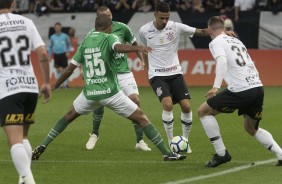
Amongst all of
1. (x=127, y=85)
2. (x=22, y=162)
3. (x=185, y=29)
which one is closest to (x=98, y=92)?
(x=127, y=85)

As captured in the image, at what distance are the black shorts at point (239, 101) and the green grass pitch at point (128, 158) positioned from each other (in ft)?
2.75

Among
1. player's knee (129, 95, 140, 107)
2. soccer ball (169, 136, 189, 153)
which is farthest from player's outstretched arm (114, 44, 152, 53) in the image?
player's knee (129, 95, 140, 107)

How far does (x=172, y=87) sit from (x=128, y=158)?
5.87 ft

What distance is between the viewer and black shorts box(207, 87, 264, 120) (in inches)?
492

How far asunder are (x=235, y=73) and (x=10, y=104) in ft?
12.2

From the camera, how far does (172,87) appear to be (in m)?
15.2

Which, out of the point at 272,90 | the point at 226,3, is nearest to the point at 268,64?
the point at 272,90

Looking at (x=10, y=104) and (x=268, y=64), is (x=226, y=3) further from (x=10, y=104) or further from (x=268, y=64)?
(x=10, y=104)

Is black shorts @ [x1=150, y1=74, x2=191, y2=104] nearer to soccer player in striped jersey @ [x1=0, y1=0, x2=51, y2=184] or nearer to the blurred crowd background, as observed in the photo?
soccer player in striped jersey @ [x1=0, y1=0, x2=51, y2=184]

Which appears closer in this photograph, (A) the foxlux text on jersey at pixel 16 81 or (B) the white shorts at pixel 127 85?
(A) the foxlux text on jersey at pixel 16 81

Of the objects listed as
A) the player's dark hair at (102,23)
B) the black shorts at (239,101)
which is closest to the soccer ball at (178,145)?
the black shorts at (239,101)

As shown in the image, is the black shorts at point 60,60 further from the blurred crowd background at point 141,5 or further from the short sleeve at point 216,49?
the short sleeve at point 216,49

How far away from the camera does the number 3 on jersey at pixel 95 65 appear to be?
13034mm

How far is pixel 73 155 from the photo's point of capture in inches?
570
